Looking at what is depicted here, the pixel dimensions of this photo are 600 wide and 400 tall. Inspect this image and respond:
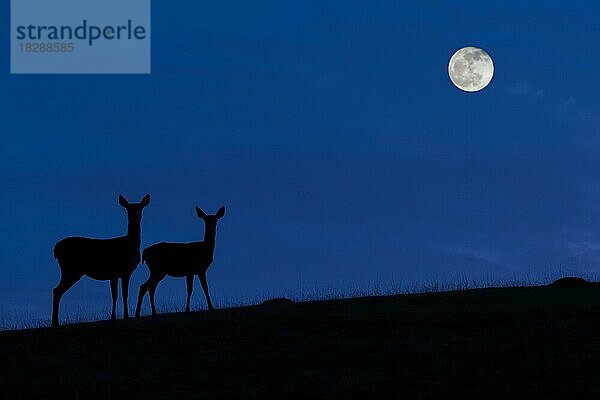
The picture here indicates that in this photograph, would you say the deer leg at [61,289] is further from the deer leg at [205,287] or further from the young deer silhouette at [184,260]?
the deer leg at [205,287]

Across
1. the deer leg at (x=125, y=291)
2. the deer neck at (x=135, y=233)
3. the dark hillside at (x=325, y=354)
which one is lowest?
the dark hillside at (x=325, y=354)

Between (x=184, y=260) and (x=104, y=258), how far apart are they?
7.62 ft

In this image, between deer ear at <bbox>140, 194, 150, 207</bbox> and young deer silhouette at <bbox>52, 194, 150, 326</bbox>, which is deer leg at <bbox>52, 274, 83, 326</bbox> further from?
deer ear at <bbox>140, 194, 150, 207</bbox>

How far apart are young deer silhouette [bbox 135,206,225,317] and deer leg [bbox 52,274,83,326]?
6.07 feet

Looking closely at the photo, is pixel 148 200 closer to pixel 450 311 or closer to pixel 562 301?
pixel 450 311

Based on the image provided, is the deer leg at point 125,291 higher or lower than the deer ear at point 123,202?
lower

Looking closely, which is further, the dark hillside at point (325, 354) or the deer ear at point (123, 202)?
the deer ear at point (123, 202)

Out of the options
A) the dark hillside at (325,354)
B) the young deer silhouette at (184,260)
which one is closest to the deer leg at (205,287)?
the young deer silhouette at (184,260)

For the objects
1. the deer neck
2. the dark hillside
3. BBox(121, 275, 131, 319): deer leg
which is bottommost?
the dark hillside

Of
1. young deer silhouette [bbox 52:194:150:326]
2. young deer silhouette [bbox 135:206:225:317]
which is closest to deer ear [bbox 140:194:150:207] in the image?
young deer silhouette [bbox 52:194:150:326]

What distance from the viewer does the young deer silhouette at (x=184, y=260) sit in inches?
1029

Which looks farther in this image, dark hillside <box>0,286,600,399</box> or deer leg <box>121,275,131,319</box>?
deer leg <box>121,275,131,319</box>

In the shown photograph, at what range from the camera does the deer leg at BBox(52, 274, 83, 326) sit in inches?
999

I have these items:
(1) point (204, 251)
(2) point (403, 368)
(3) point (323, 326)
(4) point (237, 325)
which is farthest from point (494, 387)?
(1) point (204, 251)
